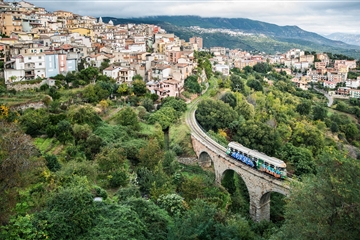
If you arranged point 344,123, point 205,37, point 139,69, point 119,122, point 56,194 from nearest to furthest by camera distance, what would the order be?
point 56,194 → point 119,122 → point 139,69 → point 344,123 → point 205,37

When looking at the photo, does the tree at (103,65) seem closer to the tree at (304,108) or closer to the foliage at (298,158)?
the foliage at (298,158)

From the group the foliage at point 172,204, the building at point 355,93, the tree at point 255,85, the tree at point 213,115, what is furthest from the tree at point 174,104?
the building at point 355,93

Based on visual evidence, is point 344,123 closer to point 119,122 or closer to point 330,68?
point 119,122

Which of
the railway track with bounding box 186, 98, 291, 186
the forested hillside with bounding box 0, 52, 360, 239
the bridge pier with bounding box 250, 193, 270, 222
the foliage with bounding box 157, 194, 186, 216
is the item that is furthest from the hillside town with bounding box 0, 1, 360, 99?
the foliage with bounding box 157, 194, 186, 216

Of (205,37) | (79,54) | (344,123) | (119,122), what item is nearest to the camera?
(119,122)

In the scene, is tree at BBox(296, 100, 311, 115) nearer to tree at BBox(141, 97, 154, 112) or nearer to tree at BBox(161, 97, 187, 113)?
tree at BBox(161, 97, 187, 113)

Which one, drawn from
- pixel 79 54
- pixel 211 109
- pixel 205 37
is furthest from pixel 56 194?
pixel 205 37
